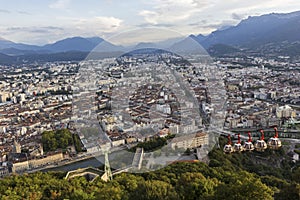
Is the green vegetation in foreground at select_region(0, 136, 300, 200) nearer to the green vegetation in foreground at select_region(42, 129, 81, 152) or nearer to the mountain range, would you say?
the mountain range

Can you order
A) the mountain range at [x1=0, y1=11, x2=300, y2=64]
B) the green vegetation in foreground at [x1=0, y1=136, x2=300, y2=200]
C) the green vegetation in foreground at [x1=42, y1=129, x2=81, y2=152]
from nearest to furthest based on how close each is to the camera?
1. the green vegetation in foreground at [x1=0, y1=136, x2=300, y2=200]
2. the mountain range at [x1=0, y1=11, x2=300, y2=64]
3. the green vegetation in foreground at [x1=42, y1=129, x2=81, y2=152]

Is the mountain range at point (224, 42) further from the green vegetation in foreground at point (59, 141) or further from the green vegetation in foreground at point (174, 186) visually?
the green vegetation in foreground at point (59, 141)

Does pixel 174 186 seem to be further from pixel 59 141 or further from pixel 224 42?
pixel 224 42

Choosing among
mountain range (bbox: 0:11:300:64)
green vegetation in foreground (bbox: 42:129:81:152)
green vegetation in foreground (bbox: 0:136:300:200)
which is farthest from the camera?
green vegetation in foreground (bbox: 42:129:81:152)

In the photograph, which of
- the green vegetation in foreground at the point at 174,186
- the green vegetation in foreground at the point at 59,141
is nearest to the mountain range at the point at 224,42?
the green vegetation in foreground at the point at 174,186

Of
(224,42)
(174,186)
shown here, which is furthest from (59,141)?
(224,42)

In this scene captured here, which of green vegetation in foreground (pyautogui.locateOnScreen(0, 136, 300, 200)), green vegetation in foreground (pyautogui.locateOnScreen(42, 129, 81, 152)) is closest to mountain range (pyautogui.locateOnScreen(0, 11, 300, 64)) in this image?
green vegetation in foreground (pyautogui.locateOnScreen(0, 136, 300, 200))
